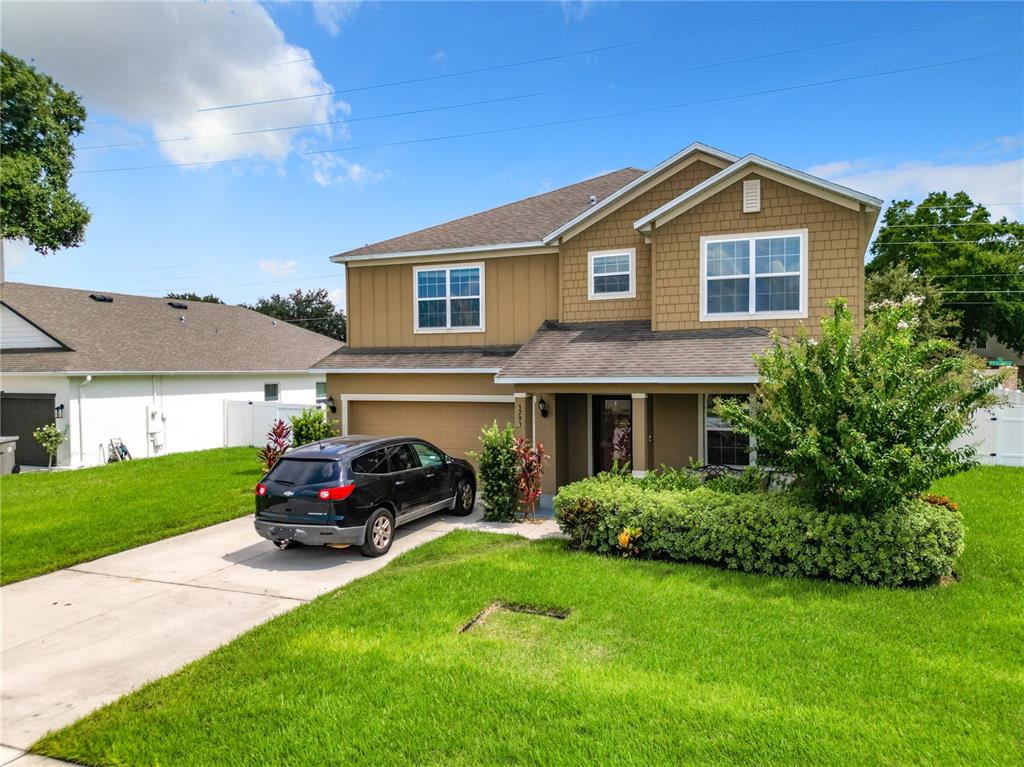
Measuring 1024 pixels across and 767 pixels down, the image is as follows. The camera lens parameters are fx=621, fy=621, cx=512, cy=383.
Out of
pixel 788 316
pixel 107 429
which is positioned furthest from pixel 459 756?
pixel 107 429

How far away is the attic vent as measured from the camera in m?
11.9

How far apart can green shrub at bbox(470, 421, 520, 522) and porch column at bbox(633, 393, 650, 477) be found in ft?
7.03

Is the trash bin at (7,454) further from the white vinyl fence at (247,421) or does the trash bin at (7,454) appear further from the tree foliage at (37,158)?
the tree foliage at (37,158)

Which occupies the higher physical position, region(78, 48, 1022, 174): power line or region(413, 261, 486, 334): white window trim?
region(78, 48, 1022, 174): power line

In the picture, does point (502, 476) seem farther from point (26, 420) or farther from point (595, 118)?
point (26, 420)

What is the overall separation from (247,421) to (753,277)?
17.8m

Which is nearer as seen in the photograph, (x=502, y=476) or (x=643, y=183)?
(x=502, y=476)

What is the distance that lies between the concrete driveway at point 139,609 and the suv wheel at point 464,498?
2.68 feet

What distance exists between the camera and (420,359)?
1482 cm

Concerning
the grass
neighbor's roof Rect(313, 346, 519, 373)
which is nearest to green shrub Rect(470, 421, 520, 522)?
neighbor's roof Rect(313, 346, 519, 373)

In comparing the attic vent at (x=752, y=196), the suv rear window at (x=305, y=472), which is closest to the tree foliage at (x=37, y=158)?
the suv rear window at (x=305, y=472)

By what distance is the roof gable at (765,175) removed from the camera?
11.1 m

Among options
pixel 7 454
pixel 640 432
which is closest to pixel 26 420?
pixel 7 454

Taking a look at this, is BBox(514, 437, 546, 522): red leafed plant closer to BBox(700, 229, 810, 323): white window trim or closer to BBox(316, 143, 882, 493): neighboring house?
BBox(316, 143, 882, 493): neighboring house
